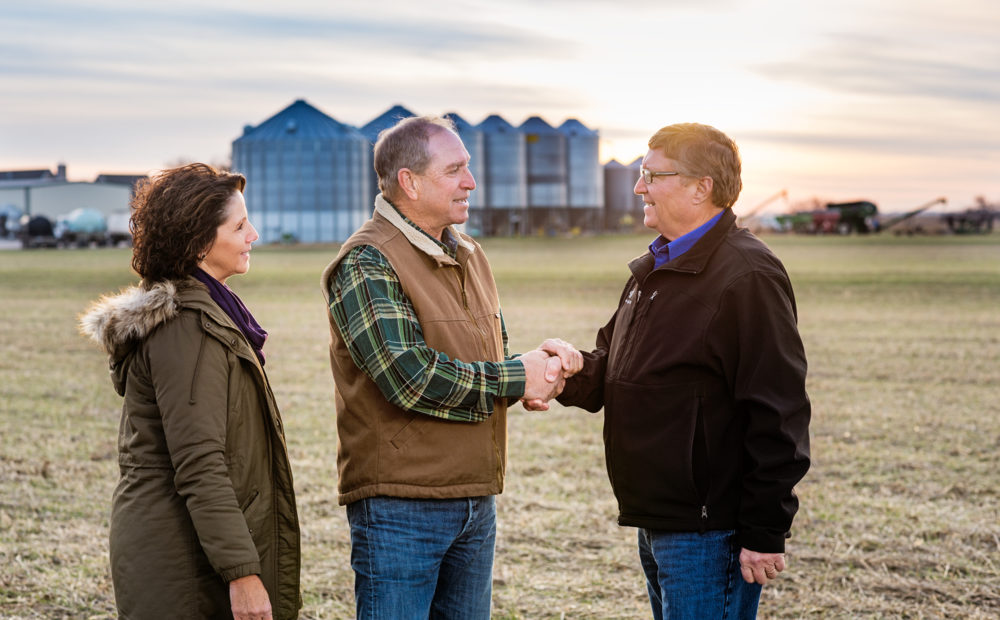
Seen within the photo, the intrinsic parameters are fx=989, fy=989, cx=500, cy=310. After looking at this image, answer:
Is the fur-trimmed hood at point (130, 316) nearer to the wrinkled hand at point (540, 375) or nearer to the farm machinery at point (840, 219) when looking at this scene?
the wrinkled hand at point (540, 375)

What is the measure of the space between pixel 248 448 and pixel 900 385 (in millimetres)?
9187

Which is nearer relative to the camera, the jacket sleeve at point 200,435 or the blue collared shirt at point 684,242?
the jacket sleeve at point 200,435

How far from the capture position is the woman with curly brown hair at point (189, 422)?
8.00 feet

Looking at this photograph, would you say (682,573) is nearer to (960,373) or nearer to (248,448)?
(248,448)

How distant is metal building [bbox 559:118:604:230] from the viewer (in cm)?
6900

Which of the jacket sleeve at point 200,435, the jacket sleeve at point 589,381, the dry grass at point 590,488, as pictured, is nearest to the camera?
the jacket sleeve at point 200,435

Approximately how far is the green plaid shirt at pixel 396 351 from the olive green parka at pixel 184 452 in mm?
288

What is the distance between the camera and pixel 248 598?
250cm

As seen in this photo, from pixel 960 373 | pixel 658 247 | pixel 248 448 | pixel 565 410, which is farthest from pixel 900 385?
pixel 248 448

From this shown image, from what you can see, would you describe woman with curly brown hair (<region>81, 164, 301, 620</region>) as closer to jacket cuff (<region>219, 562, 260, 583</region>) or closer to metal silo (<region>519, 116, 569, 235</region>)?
jacket cuff (<region>219, 562, 260, 583</region>)

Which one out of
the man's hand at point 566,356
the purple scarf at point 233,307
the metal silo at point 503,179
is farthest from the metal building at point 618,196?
the purple scarf at point 233,307

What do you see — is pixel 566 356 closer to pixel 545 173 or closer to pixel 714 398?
pixel 714 398

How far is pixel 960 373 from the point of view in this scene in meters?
11.1

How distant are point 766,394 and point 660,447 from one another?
1.08 feet
